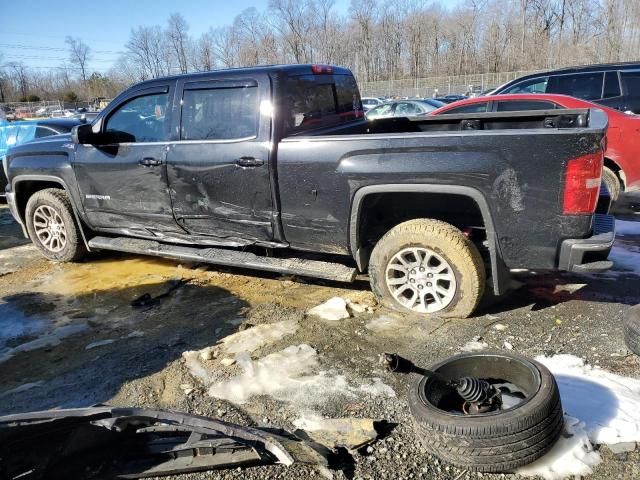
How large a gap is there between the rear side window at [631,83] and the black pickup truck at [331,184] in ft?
10.8

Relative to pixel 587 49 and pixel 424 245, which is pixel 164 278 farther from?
pixel 587 49

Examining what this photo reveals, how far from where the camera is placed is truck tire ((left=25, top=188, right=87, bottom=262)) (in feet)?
19.3

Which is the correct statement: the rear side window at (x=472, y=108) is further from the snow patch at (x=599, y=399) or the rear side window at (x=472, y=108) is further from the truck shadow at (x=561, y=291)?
the snow patch at (x=599, y=399)

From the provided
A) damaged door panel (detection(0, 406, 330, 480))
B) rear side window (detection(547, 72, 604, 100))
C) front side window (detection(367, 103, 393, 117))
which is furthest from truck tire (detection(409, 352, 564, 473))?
front side window (detection(367, 103, 393, 117))

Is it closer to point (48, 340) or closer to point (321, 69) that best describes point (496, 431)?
point (48, 340)

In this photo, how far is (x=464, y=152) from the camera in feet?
11.7

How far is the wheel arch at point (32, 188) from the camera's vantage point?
18.8 feet

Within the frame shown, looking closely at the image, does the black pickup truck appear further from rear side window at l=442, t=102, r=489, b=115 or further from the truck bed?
rear side window at l=442, t=102, r=489, b=115

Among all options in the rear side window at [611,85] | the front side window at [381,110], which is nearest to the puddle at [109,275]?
the rear side window at [611,85]

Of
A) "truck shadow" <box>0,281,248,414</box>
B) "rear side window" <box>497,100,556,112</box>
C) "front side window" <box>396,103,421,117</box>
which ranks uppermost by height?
"rear side window" <box>497,100,556,112</box>

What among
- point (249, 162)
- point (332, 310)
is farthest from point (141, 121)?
point (332, 310)

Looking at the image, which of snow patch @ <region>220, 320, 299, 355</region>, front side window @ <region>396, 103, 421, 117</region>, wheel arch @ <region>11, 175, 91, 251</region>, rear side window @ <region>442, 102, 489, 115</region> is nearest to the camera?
snow patch @ <region>220, 320, 299, 355</region>

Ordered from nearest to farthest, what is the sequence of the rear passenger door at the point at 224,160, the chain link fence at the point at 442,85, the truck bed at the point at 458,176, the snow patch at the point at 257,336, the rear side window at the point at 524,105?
1. the truck bed at the point at 458,176
2. the snow patch at the point at 257,336
3. the rear passenger door at the point at 224,160
4. the rear side window at the point at 524,105
5. the chain link fence at the point at 442,85

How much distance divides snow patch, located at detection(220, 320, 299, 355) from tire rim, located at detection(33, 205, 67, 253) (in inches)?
125
